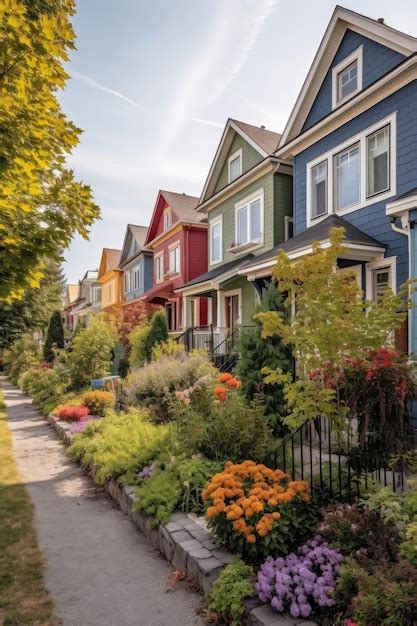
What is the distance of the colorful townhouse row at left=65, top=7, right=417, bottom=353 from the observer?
8.57 meters

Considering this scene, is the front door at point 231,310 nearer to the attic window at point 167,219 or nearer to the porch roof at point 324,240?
the porch roof at point 324,240

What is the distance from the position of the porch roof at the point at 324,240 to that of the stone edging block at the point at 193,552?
227 inches

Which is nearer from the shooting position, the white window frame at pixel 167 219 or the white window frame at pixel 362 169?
the white window frame at pixel 362 169

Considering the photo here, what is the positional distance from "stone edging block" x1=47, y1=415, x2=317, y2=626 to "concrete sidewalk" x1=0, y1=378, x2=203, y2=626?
0.40 feet

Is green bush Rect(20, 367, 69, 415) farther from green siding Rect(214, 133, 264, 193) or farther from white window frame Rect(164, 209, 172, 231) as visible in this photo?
white window frame Rect(164, 209, 172, 231)

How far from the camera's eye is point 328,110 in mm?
10953

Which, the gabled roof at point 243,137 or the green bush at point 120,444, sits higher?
the gabled roof at point 243,137

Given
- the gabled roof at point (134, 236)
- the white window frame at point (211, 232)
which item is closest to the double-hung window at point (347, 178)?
the white window frame at point (211, 232)

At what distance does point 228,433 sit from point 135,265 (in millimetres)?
23569

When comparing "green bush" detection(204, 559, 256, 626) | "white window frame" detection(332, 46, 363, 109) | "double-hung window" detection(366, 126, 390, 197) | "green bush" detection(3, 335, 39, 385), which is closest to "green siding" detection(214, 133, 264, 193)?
"white window frame" detection(332, 46, 363, 109)

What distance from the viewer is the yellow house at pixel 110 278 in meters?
30.9

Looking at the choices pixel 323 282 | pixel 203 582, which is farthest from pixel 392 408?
pixel 203 582

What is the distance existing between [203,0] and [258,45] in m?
1.25

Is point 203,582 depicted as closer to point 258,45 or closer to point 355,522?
point 355,522
